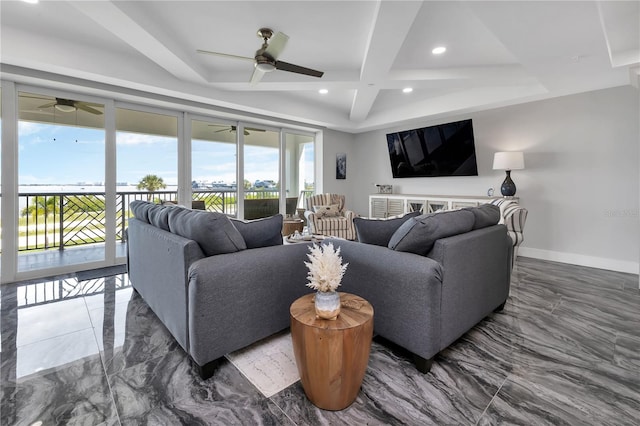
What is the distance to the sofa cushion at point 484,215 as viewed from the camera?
2205mm

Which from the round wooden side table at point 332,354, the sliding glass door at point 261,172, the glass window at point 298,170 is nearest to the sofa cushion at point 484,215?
the round wooden side table at point 332,354

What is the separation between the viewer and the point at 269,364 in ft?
5.82

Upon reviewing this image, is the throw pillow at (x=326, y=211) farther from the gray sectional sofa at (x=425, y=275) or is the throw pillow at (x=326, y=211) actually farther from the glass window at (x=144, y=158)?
the gray sectional sofa at (x=425, y=275)

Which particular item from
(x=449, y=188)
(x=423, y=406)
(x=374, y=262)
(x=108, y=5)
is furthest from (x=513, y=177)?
(x=108, y=5)

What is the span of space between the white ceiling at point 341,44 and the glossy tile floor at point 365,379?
8.05 feet

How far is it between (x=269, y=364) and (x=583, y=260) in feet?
15.3

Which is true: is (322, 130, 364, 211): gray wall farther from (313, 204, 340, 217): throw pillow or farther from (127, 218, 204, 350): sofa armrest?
(127, 218, 204, 350): sofa armrest

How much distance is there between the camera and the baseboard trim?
12.3ft

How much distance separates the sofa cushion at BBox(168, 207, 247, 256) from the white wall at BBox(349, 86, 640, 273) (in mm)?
4703

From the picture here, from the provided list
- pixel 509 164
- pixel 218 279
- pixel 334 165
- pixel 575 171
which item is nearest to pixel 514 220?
pixel 509 164

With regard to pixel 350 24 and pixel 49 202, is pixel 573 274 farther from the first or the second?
pixel 49 202

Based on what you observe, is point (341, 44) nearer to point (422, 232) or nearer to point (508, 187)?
point (422, 232)

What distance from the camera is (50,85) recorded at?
347 centimetres

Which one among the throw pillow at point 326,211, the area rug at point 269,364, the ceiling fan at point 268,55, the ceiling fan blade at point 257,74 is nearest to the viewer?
the area rug at point 269,364
